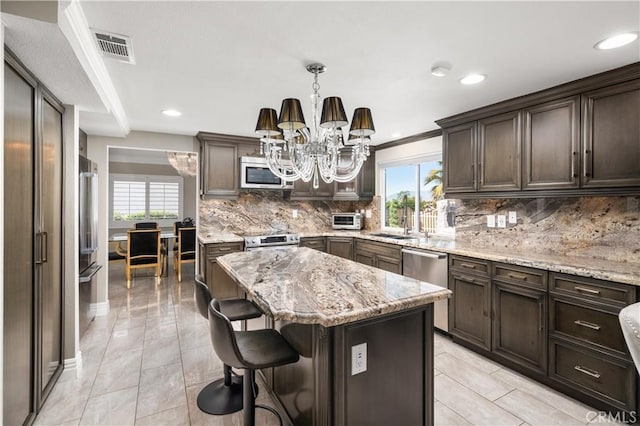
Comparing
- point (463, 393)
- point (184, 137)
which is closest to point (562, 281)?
point (463, 393)

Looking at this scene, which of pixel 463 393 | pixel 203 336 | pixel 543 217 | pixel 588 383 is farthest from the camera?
pixel 203 336

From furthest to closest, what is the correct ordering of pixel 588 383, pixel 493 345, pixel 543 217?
pixel 543 217
pixel 493 345
pixel 588 383

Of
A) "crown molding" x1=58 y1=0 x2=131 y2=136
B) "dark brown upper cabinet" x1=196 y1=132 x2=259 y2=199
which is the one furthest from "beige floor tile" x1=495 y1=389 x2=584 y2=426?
"dark brown upper cabinet" x1=196 y1=132 x2=259 y2=199

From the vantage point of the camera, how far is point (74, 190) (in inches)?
98.9

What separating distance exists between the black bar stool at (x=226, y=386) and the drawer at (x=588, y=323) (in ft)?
7.10

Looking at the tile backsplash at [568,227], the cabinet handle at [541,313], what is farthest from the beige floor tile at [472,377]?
the tile backsplash at [568,227]

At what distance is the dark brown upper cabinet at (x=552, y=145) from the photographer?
248cm

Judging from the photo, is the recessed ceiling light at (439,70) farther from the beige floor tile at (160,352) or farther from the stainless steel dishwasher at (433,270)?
the beige floor tile at (160,352)

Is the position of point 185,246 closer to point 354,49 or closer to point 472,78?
point 354,49

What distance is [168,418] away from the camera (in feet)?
6.58

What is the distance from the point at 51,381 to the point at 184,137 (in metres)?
3.13

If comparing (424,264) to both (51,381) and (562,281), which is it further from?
(51,381)

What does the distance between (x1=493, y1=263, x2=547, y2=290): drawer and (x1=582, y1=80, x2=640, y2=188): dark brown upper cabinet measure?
78 cm

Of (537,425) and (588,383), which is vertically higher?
(588,383)
